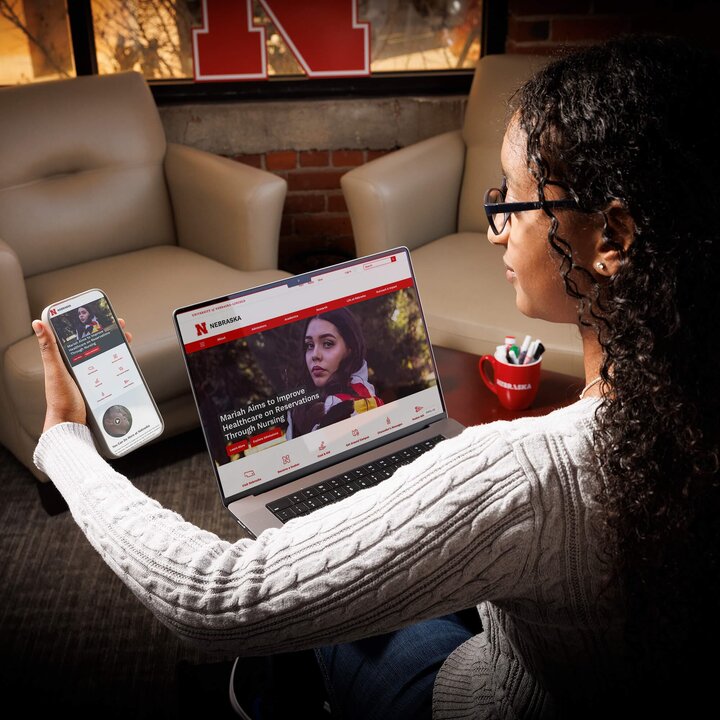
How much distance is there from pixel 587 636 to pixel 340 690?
43 centimetres

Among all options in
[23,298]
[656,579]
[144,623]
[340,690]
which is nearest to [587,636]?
[656,579]

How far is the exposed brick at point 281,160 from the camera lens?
10.3ft

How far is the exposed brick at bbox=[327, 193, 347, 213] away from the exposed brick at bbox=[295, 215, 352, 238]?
0.09 feet

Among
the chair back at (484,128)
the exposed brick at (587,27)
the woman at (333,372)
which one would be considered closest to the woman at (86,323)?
the woman at (333,372)

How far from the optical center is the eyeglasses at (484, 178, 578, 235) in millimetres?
771

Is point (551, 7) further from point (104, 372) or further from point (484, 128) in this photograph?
point (104, 372)

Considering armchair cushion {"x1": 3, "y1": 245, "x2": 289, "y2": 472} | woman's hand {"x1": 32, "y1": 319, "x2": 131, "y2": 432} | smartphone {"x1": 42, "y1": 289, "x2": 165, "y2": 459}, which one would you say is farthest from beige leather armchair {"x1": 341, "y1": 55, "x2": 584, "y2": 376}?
woman's hand {"x1": 32, "y1": 319, "x2": 131, "y2": 432}

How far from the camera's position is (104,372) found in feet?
3.95

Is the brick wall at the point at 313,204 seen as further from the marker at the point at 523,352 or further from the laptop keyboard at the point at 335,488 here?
the laptop keyboard at the point at 335,488

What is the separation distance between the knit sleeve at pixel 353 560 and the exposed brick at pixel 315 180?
245 centimetres

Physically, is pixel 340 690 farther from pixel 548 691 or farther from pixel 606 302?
pixel 606 302

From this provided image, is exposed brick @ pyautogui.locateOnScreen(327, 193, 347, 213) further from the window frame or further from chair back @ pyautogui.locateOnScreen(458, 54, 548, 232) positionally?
chair back @ pyautogui.locateOnScreen(458, 54, 548, 232)

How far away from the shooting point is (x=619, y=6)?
288cm

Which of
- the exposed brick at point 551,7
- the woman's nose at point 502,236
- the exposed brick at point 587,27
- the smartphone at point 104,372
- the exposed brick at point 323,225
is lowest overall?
the exposed brick at point 323,225
